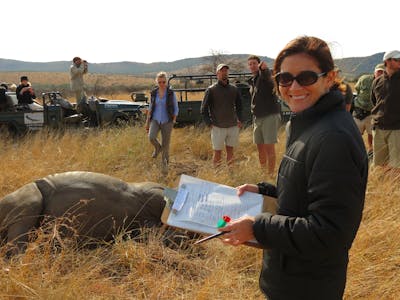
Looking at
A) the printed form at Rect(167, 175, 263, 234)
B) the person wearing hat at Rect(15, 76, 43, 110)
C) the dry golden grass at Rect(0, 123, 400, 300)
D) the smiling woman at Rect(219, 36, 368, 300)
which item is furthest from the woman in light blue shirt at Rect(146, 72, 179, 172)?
the smiling woman at Rect(219, 36, 368, 300)

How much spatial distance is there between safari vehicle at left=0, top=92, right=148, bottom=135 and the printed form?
9036 mm

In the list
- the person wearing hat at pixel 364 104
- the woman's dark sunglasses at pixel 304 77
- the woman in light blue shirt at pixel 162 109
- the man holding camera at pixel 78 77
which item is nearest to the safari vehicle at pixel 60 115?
the man holding camera at pixel 78 77

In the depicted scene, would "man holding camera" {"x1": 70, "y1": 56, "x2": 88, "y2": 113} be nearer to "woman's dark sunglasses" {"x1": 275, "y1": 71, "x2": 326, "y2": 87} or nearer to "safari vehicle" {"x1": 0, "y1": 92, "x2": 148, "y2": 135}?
"safari vehicle" {"x1": 0, "y1": 92, "x2": 148, "y2": 135}

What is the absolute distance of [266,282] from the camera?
5.94 ft

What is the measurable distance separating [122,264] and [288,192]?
102 inches

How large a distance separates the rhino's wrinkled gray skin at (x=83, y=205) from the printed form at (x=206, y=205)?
2.26 meters

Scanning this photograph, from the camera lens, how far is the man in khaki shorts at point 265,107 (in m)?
6.79

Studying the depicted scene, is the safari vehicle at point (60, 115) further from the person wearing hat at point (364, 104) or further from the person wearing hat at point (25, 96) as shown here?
the person wearing hat at point (364, 104)

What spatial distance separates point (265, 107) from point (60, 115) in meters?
6.36

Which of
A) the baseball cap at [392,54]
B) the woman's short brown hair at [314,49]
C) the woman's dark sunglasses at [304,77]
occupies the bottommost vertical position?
the woman's dark sunglasses at [304,77]

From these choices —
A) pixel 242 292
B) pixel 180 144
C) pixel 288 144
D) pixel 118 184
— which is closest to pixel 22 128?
pixel 180 144

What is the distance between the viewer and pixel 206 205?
200cm

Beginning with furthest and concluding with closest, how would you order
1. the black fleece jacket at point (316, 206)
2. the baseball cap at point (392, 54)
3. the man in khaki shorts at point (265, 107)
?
the man in khaki shorts at point (265, 107)
the baseball cap at point (392, 54)
the black fleece jacket at point (316, 206)

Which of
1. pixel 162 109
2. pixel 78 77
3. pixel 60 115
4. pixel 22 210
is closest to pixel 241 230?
pixel 22 210
